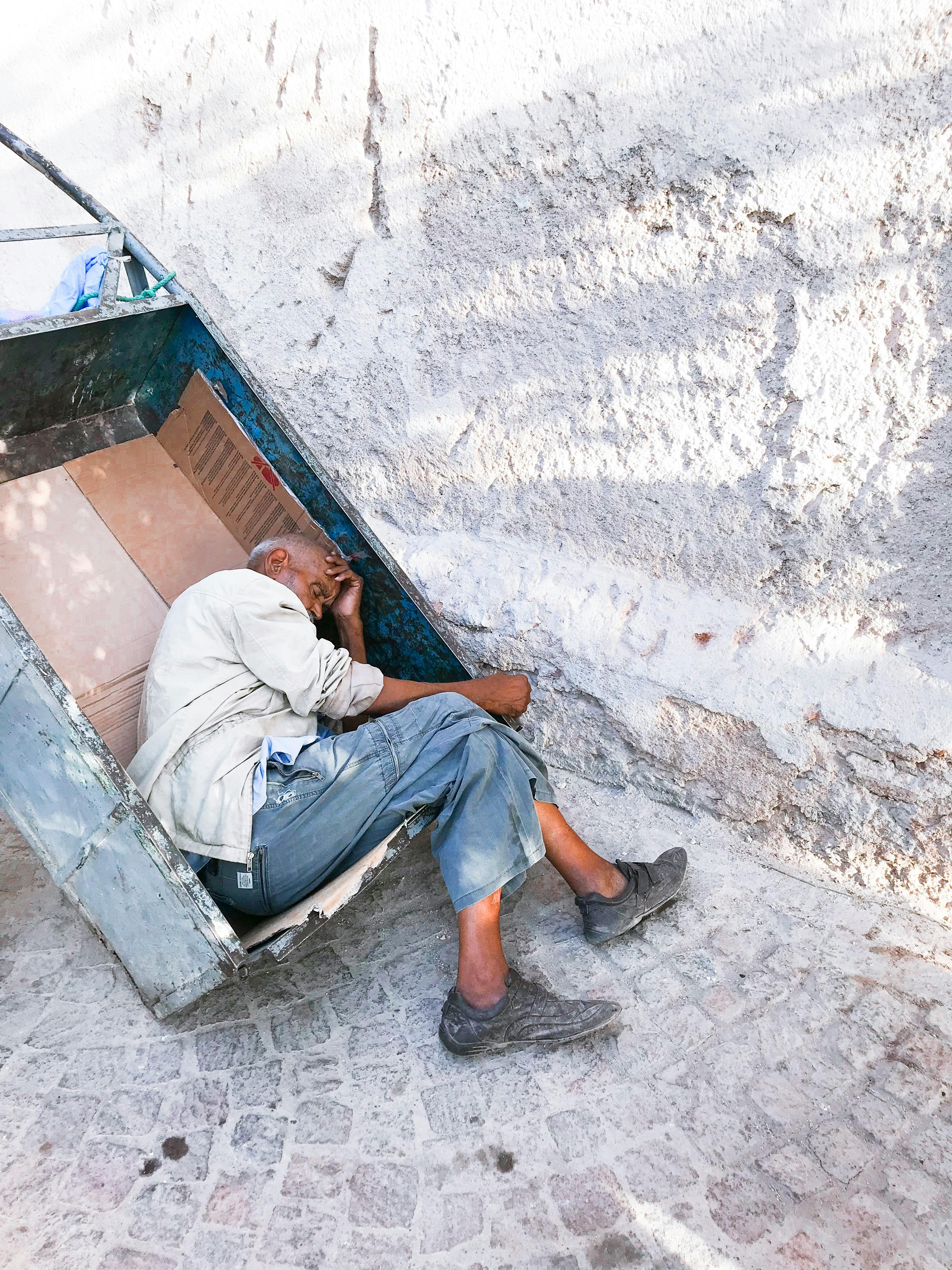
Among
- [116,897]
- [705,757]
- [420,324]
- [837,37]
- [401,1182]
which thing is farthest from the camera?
[420,324]

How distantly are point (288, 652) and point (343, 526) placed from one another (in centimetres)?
67

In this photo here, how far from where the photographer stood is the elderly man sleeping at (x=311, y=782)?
6.92ft

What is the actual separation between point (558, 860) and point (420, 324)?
182cm

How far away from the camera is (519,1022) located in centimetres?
212

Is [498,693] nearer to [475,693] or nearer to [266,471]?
[475,693]

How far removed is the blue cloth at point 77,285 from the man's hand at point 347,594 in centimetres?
98

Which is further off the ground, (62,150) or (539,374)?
(62,150)

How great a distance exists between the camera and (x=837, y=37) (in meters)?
2.14

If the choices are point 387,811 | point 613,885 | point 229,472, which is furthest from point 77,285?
point 613,885

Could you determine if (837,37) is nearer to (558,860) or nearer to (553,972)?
(558,860)

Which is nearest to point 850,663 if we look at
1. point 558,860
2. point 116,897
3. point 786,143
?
point 558,860

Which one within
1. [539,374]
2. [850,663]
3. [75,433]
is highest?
[75,433]

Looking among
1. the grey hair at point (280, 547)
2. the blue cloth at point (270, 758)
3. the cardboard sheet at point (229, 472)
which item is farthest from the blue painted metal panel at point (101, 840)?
the cardboard sheet at point (229, 472)

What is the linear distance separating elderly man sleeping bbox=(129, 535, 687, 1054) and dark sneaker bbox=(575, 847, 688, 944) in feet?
0.75
